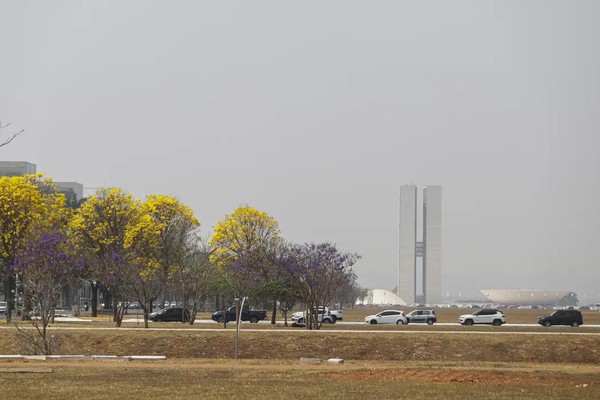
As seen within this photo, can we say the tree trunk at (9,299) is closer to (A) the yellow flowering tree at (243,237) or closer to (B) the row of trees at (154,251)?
(B) the row of trees at (154,251)

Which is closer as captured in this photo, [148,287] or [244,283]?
[148,287]

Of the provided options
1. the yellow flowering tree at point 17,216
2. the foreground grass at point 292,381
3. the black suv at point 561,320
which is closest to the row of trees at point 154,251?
the yellow flowering tree at point 17,216

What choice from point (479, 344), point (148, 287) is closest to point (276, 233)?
point (148, 287)

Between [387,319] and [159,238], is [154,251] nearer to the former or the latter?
[159,238]

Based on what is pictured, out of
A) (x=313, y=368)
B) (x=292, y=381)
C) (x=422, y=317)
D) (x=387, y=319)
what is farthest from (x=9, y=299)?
(x=292, y=381)

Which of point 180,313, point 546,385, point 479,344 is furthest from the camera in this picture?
point 180,313

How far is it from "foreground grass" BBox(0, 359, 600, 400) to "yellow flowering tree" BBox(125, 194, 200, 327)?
47.7 m

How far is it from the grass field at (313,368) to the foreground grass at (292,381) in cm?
4

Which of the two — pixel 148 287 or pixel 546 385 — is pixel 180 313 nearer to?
pixel 148 287

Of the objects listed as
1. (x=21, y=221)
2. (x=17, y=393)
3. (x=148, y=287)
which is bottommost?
(x=17, y=393)

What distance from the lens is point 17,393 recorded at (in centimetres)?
3147

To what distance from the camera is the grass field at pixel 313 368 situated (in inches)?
1265

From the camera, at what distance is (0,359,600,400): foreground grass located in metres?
31.3

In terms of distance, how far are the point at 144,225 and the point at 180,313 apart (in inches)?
450
